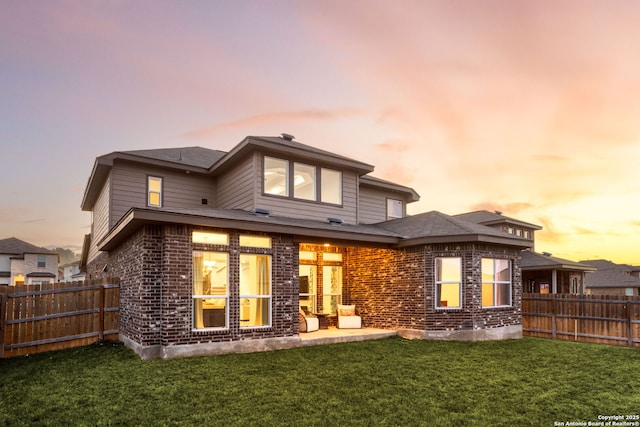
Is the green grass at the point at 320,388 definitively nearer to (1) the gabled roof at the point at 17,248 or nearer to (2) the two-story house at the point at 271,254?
(2) the two-story house at the point at 271,254

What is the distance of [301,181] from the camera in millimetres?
13828

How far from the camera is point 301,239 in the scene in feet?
39.3

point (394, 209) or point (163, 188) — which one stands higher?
point (163, 188)

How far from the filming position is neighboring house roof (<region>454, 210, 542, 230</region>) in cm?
2809

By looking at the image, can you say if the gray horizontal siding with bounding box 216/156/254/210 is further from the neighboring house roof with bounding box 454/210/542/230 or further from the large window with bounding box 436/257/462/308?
the neighboring house roof with bounding box 454/210/542/230

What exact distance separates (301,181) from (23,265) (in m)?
42.1

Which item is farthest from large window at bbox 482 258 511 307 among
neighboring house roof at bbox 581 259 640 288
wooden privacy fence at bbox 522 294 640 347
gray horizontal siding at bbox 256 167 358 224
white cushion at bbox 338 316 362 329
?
neighboring house roof at bbox 581 259 640 288

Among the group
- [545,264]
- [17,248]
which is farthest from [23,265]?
[545,264]

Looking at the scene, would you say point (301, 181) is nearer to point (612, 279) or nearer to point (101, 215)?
point (101, 215)

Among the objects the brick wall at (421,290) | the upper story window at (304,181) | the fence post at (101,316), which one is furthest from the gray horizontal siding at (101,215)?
the brick wall at (421,290)

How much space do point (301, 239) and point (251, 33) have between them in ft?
22.6

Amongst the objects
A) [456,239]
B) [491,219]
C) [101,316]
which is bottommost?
[101,316]

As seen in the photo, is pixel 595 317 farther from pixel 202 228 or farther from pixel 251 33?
pixel 251 33

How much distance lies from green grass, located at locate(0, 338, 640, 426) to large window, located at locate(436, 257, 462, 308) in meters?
2.32
